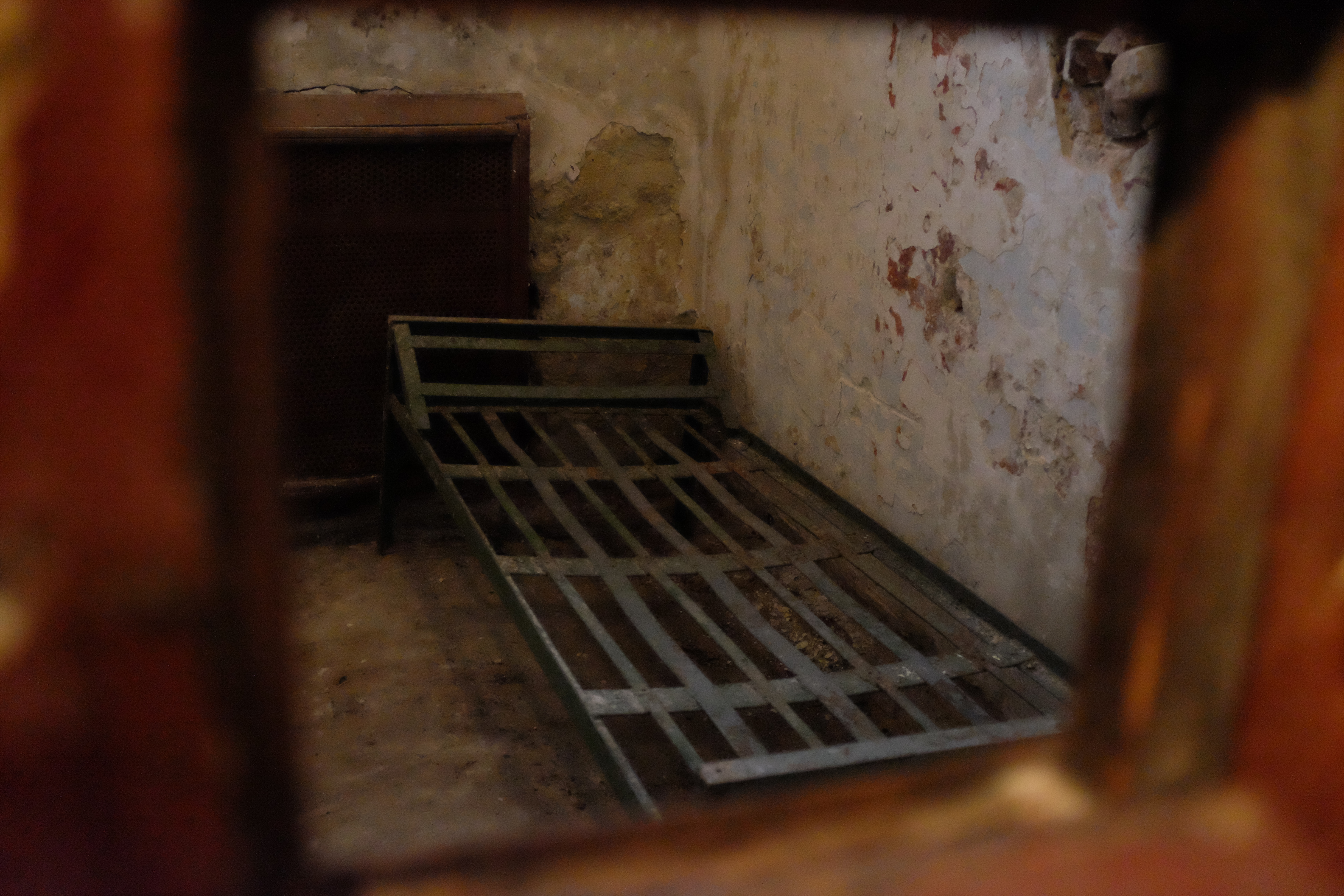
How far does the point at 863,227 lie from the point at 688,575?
101cm

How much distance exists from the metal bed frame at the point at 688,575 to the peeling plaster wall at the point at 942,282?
0.51 feet

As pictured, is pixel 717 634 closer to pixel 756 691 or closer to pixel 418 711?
pixel 756 691

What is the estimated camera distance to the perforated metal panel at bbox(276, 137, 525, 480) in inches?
125

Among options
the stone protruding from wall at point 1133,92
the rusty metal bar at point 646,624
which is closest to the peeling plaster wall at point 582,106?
the rusty metal bar at point 646,624

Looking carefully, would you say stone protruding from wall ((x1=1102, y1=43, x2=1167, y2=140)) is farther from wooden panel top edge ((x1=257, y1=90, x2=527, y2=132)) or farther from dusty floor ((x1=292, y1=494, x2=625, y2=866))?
wooden panel top edge ((x1=257, y1=90, x2=527, y2=132))

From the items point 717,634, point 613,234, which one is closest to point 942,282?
point 717,634

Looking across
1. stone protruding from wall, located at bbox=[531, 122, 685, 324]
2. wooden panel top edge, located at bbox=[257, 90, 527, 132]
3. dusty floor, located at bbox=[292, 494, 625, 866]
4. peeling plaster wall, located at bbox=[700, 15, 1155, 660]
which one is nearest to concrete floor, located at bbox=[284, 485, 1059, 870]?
dusty floor, located at bbox=[292, 494, 625, 866]

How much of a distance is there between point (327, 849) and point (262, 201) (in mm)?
1864

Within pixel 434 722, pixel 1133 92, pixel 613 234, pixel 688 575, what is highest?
pixel 1133 92

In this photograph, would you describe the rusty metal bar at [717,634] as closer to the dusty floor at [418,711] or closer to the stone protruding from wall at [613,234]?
the dusty floor at [418,711]

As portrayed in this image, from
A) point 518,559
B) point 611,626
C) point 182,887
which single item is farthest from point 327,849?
point 182,887

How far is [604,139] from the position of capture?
346 cm

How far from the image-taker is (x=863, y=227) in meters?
2.61

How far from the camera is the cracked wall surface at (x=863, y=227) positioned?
191 cm
